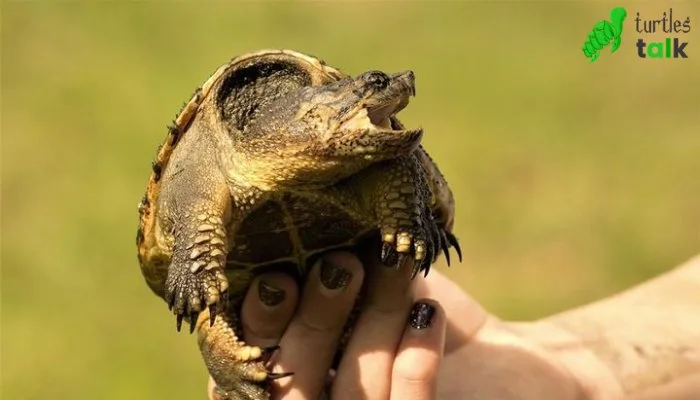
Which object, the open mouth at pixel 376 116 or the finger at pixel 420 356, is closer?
the open mouth at pixel 376 116

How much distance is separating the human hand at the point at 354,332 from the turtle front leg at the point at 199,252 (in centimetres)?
39

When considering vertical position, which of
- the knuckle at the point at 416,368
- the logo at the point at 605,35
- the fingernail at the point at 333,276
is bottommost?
the knuckle at the point at 416,368

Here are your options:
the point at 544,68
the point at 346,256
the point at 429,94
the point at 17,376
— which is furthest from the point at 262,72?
the point at 544,68

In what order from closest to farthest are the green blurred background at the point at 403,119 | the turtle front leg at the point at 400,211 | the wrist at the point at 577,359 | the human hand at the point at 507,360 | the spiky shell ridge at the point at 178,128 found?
the turtle front leg at the point at 400,211
the spiky shell ridge at the point at 178,128
the human hand at the point at 507,360
the wrist at the point at 577,359
the green blurred background at the point at 403,119

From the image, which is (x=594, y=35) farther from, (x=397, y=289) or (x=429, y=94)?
(x=397, y=289)

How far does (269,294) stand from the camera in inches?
88.7

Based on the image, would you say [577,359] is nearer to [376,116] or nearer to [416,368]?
[416,368]

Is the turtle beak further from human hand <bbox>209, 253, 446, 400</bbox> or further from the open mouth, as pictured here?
human hand <bbox>209, 253, 446, 400</bbox>

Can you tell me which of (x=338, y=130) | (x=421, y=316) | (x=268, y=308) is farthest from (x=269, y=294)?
(x=338, y=130)

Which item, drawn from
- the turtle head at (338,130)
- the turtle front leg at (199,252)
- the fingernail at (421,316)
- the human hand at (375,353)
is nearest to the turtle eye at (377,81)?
the turtle head at (338,130)

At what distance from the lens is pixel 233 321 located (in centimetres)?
230

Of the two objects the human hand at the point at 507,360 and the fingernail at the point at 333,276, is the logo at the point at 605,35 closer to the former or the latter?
the human hand at the point at 507,360

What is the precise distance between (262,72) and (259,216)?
14.8 inches

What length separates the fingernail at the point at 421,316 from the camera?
7.25 ft
